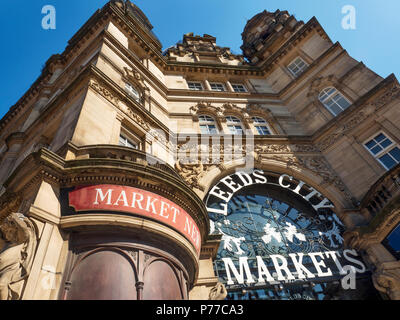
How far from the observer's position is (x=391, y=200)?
10.0 m

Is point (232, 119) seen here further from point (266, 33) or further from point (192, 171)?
point (266, 33)

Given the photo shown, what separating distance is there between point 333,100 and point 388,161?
545 cm

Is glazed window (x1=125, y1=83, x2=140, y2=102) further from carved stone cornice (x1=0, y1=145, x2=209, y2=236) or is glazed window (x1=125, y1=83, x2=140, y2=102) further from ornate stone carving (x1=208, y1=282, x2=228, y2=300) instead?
ornate stone carving (x1=208, y1=282, x2=228, y2=300)

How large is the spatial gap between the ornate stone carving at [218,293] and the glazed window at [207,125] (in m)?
9.21

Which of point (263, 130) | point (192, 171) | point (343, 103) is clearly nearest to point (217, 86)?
point (263, 130)

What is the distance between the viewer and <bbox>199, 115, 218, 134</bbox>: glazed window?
623 inches

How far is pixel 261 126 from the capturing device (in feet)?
55.8

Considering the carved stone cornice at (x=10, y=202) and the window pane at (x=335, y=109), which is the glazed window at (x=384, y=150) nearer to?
the window pane at (x=335, y=109)

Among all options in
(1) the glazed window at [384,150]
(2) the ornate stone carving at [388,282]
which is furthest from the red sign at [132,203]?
(1) the glazed window at [384,150]

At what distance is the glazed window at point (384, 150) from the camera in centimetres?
1233

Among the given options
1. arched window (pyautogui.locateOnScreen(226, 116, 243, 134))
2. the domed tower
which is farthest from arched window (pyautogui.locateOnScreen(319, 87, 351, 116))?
the domed tower

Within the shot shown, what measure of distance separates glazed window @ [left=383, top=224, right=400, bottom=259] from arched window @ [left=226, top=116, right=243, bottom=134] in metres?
8.66
